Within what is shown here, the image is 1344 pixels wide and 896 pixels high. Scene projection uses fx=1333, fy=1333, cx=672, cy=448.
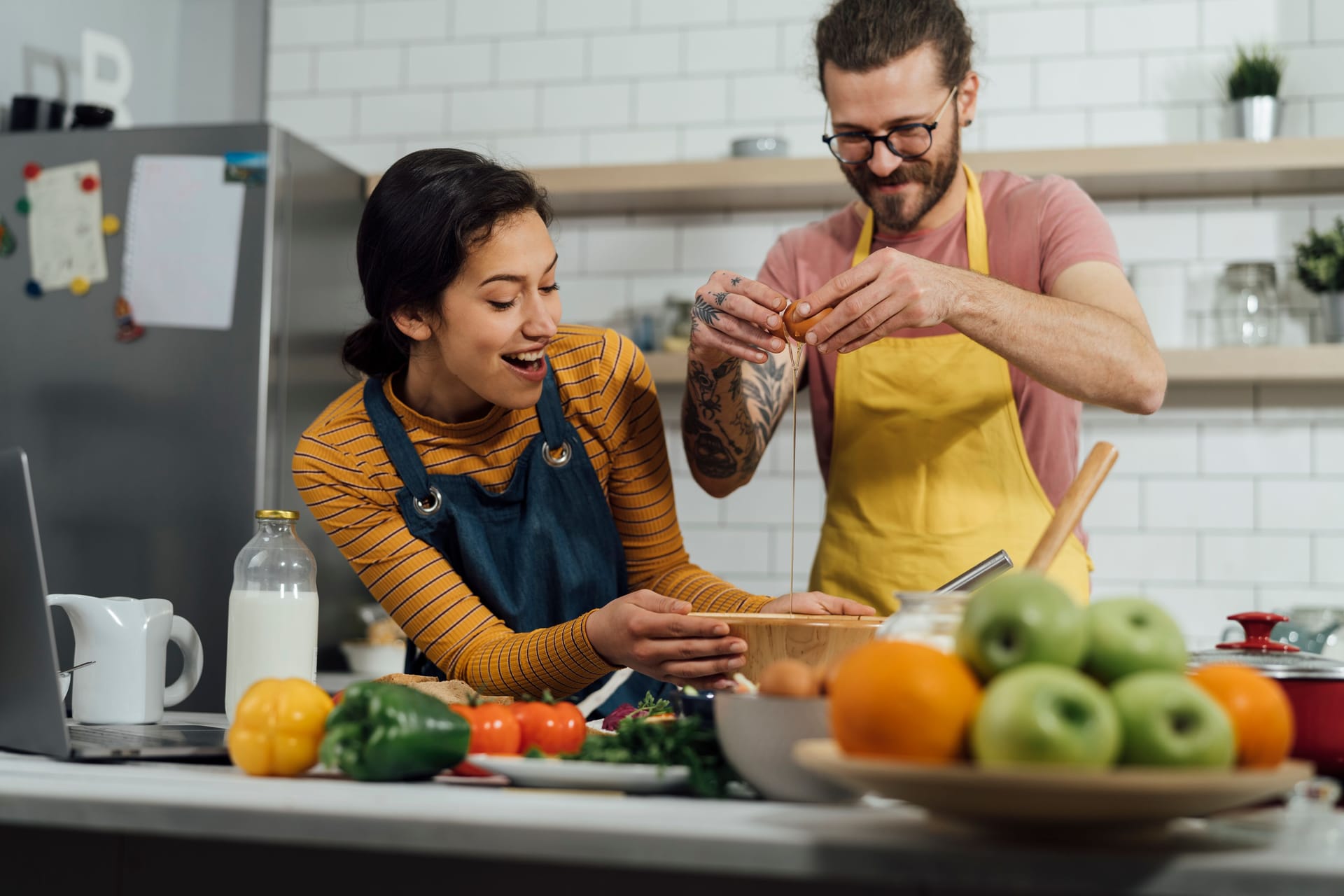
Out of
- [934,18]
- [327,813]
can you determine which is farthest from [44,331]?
[327,813]

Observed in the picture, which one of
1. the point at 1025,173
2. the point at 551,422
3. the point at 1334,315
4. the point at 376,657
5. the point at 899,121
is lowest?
the point at 376,657

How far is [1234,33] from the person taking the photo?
325 cm

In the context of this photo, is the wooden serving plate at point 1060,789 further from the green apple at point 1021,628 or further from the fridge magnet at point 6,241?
the fridge magnet at point 6,241

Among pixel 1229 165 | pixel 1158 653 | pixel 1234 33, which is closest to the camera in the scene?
pixel 1158 653

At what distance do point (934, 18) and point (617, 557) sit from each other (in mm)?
918

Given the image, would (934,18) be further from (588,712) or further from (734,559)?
(734,559)

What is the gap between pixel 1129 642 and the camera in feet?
2.60

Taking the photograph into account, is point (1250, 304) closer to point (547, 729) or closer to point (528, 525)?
point (528, 525)

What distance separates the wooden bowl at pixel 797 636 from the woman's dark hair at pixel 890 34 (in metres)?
0.98

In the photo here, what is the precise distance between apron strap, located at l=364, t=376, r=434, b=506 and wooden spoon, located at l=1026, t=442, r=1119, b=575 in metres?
0.93

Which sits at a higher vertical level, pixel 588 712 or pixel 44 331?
pixel 44 331

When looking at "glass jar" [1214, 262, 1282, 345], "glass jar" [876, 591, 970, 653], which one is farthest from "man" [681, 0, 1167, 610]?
"glass jar" [1214, 262, 1282, 345]

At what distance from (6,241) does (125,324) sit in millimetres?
396

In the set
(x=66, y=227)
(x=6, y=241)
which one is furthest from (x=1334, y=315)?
(x=6, y=241)
